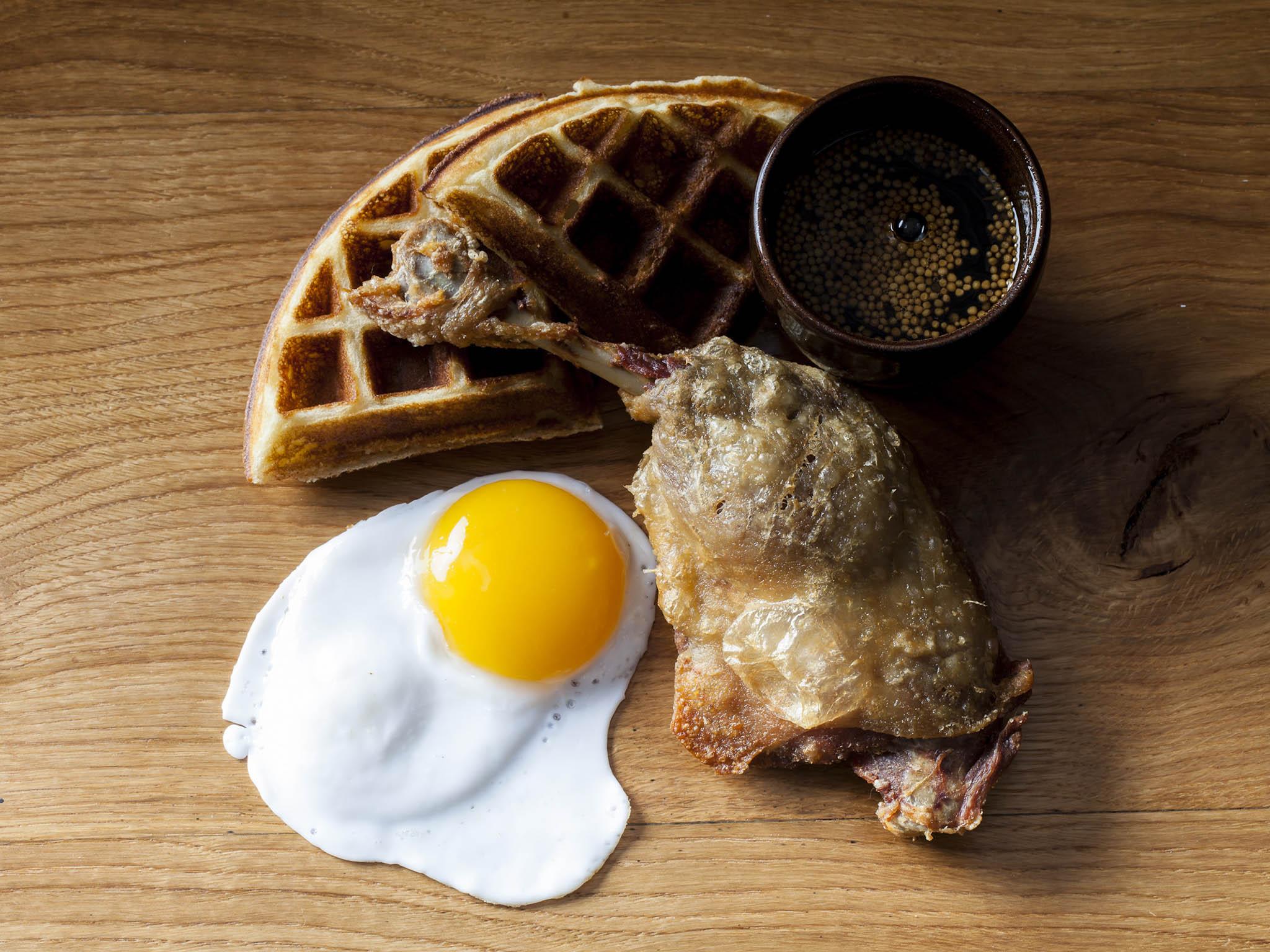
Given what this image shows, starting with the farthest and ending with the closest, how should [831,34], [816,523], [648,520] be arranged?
1. [831,34]
2. [648,520]
3. [816,523]

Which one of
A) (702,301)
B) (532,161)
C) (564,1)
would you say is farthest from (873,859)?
(564,1)

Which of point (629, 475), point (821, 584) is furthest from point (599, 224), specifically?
point (821, 584)

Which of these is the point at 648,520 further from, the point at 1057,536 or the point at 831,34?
the point at 831,34

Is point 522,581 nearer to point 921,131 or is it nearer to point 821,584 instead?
point 821,584

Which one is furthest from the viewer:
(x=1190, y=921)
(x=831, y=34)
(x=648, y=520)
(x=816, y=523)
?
(x=831, y=34)

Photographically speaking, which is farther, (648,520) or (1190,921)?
(1190,921)

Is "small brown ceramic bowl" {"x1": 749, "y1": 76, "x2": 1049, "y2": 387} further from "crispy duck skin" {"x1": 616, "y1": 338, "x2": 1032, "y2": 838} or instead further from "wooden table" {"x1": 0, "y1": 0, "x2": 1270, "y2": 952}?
"wooden table" {"x1": 0, "y1": 0, "x2": 1270, "y2": 952}

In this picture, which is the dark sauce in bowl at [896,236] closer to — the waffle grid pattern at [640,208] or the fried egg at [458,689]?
the waffle grid pattern at [640,208]
